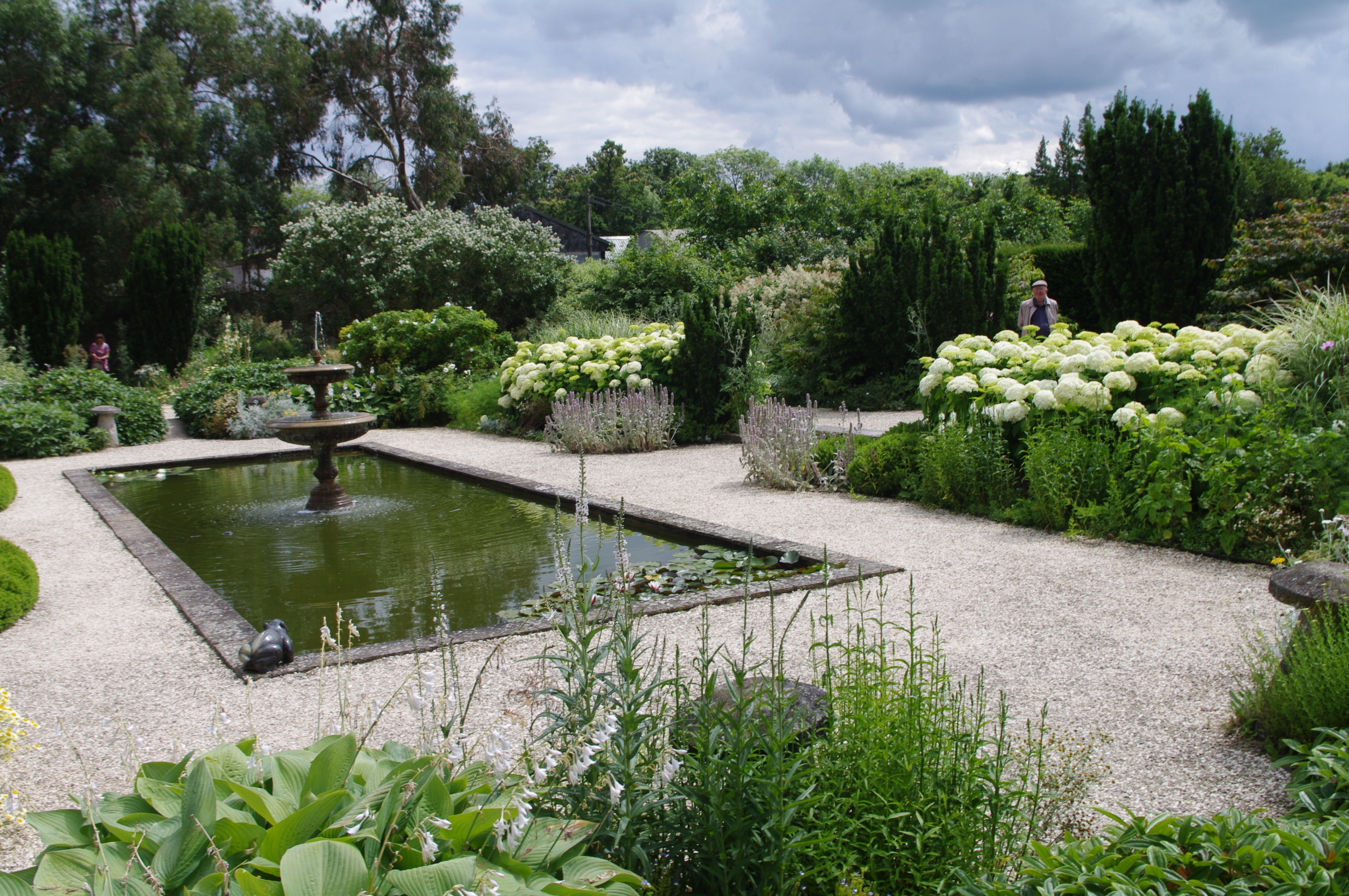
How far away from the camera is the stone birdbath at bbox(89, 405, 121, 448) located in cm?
1201

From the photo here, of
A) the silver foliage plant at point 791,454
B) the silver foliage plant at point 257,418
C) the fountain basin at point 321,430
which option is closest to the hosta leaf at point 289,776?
the silver foliage plant at point 791,454

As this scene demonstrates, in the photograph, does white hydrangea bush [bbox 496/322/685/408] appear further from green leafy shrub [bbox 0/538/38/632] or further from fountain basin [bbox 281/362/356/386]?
green leafy shrub [bbox 0/538/38/632]

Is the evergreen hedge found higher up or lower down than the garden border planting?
higher up

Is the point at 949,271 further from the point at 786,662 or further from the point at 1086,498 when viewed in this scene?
the point at 786,662

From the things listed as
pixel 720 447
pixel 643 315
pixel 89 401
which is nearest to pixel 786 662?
pixel 720 447

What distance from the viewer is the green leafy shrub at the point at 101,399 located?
40.1 ft

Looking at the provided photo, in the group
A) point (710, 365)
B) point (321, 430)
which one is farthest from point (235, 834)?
point (710, 365)

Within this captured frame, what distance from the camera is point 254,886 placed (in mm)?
1313

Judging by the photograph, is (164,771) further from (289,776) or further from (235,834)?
(235,834)

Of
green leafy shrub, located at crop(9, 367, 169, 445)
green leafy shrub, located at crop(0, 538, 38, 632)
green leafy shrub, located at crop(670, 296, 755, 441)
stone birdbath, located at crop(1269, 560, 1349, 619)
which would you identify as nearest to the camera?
stone birdbath, located at crop(1269, 560, 1349, 619)

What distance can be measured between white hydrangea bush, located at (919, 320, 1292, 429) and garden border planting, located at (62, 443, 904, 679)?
2.03 m

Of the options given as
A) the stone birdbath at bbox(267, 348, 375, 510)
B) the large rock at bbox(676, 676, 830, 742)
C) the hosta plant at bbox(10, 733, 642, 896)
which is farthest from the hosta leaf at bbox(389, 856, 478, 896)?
the stone birdbath at bbox(267, 348, 375, 510)

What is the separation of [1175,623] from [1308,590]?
46.1 inches

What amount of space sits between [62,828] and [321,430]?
21.9ft
